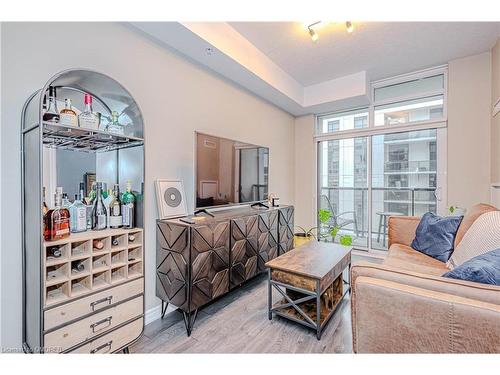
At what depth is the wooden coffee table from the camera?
171 cm

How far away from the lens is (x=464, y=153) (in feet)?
9.50

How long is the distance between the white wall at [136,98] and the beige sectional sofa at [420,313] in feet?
5.33

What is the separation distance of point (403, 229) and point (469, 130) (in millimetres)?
1585

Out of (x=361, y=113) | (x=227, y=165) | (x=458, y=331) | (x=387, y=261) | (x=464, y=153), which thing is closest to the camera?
(x=458, y=331)

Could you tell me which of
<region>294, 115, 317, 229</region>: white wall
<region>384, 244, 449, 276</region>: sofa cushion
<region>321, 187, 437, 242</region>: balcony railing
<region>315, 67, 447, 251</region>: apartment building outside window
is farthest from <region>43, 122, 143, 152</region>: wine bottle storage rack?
<region>321, 187, 437, 242</region>: balcony railing

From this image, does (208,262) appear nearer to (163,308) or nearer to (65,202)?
(163,308)

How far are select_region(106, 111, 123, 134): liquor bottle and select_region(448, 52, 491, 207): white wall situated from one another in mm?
3775

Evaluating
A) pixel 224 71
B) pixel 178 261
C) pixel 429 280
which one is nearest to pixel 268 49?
pixel 224 71

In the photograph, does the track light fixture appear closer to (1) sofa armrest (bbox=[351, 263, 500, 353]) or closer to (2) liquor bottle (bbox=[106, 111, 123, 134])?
(2) liquor bottle (bbox=[106, 111, 123, 134])

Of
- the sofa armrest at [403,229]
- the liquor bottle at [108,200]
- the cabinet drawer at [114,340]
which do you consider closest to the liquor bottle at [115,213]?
the liquor bottle at [108,200]

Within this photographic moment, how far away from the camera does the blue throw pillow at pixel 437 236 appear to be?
204 cm
